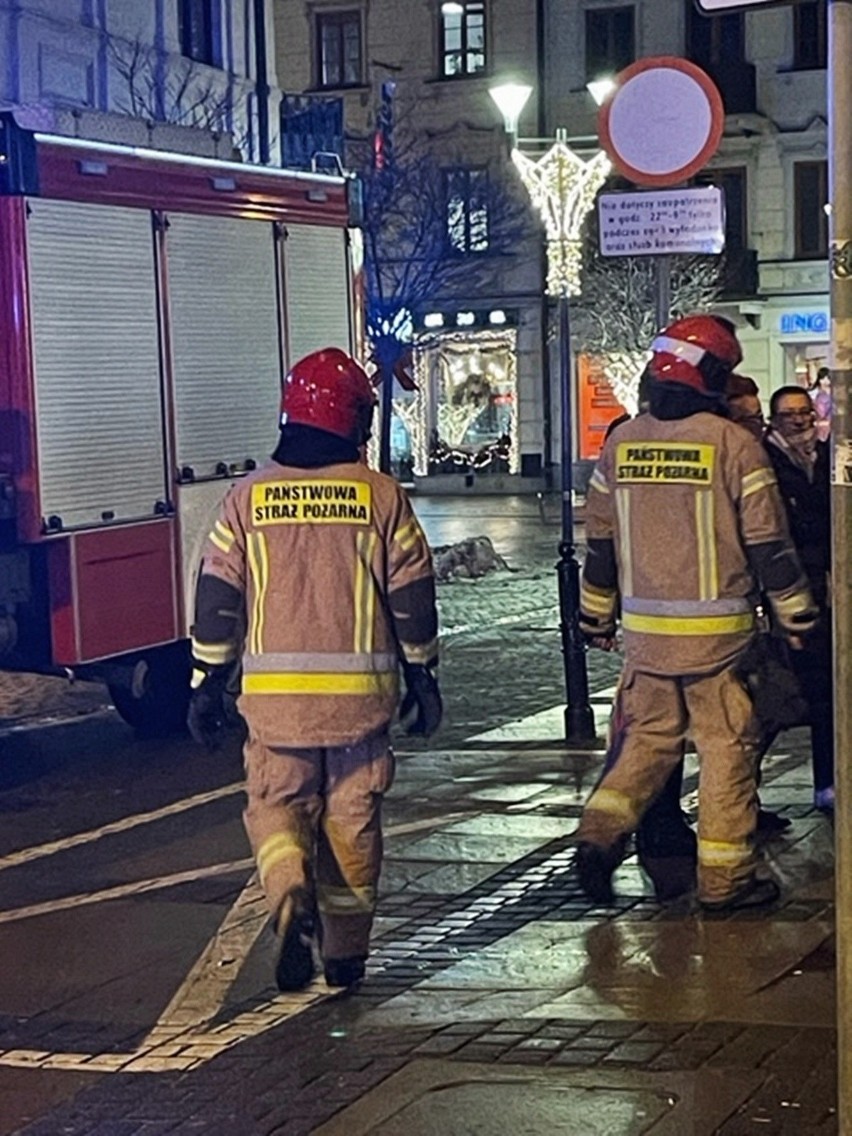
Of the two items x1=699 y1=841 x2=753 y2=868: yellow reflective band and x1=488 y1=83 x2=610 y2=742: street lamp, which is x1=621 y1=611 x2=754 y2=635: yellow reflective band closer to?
x1=699 y1=841 x2=753 y2=868: yellow reflective band

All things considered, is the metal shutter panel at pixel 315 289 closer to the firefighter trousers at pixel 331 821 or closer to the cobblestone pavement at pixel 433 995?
the cobblestone pavement at pixel 433 995

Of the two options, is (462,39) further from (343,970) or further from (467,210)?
(343,970)

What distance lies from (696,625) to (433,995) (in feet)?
5.08

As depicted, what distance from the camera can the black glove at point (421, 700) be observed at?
6211 millimetres

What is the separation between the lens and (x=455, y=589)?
20594mm

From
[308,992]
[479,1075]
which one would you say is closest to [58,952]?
[308,992]

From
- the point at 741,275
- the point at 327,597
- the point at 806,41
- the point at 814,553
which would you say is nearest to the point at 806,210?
the point at 741,275

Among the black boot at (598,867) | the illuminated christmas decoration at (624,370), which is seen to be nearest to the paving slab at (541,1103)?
the black boot at (598,867)

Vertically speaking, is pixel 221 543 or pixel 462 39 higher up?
pixel 462 39

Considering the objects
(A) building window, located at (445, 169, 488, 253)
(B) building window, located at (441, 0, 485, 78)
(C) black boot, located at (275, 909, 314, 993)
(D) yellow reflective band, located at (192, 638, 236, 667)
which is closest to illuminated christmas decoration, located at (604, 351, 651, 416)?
(A) building window, located at (445, 169, 488, 253)

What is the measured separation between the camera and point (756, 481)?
671cm

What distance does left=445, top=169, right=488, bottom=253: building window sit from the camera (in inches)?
1678

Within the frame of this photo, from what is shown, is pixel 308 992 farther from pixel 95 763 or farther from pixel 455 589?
pixel 455 589

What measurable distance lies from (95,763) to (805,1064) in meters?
6.29
